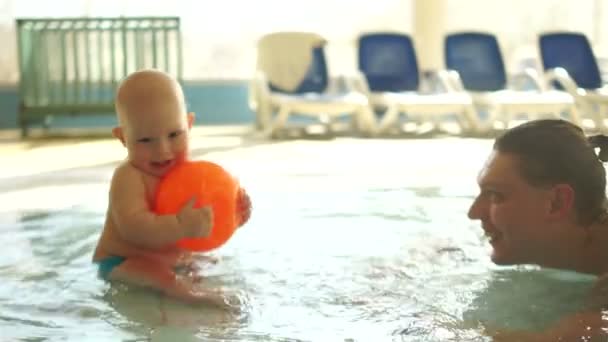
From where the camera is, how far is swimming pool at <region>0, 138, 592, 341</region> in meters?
1.64

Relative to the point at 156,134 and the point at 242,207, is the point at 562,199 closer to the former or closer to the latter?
the point at 242,207

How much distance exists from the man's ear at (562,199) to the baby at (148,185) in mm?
713

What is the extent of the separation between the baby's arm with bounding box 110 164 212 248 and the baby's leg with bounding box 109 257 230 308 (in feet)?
0.17

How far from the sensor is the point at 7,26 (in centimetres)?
727

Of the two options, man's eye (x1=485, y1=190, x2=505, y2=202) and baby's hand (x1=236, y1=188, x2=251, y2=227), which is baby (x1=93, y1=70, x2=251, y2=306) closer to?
baby's hand (x1=236, y1=188, x2=251, y2=227)

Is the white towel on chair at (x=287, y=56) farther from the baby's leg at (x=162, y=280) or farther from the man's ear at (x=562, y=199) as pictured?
the man's ear at (x=562, y=199)

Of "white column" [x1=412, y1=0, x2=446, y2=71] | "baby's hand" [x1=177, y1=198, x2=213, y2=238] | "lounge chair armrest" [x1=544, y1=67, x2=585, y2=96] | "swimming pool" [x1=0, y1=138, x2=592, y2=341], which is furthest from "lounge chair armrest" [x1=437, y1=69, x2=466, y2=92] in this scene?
"baby's hand" [x1=177, y1=198, x2=213, y2=238]

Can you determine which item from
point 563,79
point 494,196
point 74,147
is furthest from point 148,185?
point 563,79

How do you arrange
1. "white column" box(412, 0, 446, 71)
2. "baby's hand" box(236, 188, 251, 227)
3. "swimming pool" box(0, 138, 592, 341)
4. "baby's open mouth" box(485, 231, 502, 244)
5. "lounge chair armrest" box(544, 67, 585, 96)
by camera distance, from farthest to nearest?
"white column" box(412, 0, 446, 71) < "lounge chair armrest" box(544, 67, 585, 96) < "baby's hand" box(236, 188, 251, 227) < "baby's open mouth" box(485, 231, 502, 244) < "swimming pool" box(0, 138, 592, 341)

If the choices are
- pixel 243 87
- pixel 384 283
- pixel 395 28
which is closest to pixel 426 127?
pixel 395 28

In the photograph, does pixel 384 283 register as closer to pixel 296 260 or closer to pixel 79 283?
pixel 296 260

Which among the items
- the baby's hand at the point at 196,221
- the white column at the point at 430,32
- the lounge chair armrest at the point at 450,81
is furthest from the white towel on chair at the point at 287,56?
the baby's hand at the point at 196,221

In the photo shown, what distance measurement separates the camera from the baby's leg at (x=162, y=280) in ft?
5.94

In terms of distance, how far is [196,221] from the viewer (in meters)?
1.78
